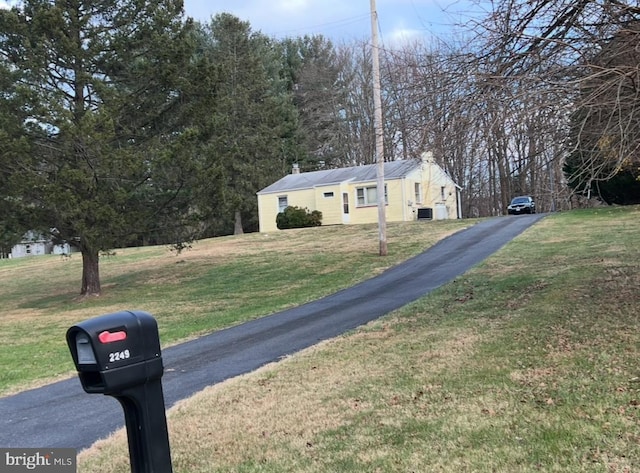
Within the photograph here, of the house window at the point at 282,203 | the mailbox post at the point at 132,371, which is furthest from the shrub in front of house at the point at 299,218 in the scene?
the mailbox post at the point at 132,371

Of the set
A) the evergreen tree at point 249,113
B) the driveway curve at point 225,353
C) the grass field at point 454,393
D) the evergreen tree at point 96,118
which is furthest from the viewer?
the evergreen tree at point 249,113

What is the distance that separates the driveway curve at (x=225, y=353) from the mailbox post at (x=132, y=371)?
10.5 ft

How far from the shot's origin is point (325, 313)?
1171 cm

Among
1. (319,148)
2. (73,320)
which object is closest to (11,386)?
(73,320)

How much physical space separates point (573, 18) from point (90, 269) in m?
16.0

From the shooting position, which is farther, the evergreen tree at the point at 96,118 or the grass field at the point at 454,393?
the evergreen tree at the point at 96,118

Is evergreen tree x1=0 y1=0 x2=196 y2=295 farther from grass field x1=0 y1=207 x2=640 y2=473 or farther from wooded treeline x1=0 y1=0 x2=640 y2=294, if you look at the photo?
grass field x1=0 y1=207 x2=640 y2=473

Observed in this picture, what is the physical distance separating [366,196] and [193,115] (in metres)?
19.2

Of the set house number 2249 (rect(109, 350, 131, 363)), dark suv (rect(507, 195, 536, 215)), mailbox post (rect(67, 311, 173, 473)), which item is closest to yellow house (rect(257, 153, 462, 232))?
dark suv (rect(507, 195, 536, 215))

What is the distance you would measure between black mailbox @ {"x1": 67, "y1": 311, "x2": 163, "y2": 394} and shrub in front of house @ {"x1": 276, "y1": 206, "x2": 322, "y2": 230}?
111 feet

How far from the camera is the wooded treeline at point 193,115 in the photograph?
659cm

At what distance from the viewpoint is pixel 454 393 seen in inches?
204

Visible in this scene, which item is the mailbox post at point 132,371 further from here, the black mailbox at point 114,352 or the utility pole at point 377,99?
the utility pole at point 377,99

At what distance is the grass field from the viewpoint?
3.89 m
